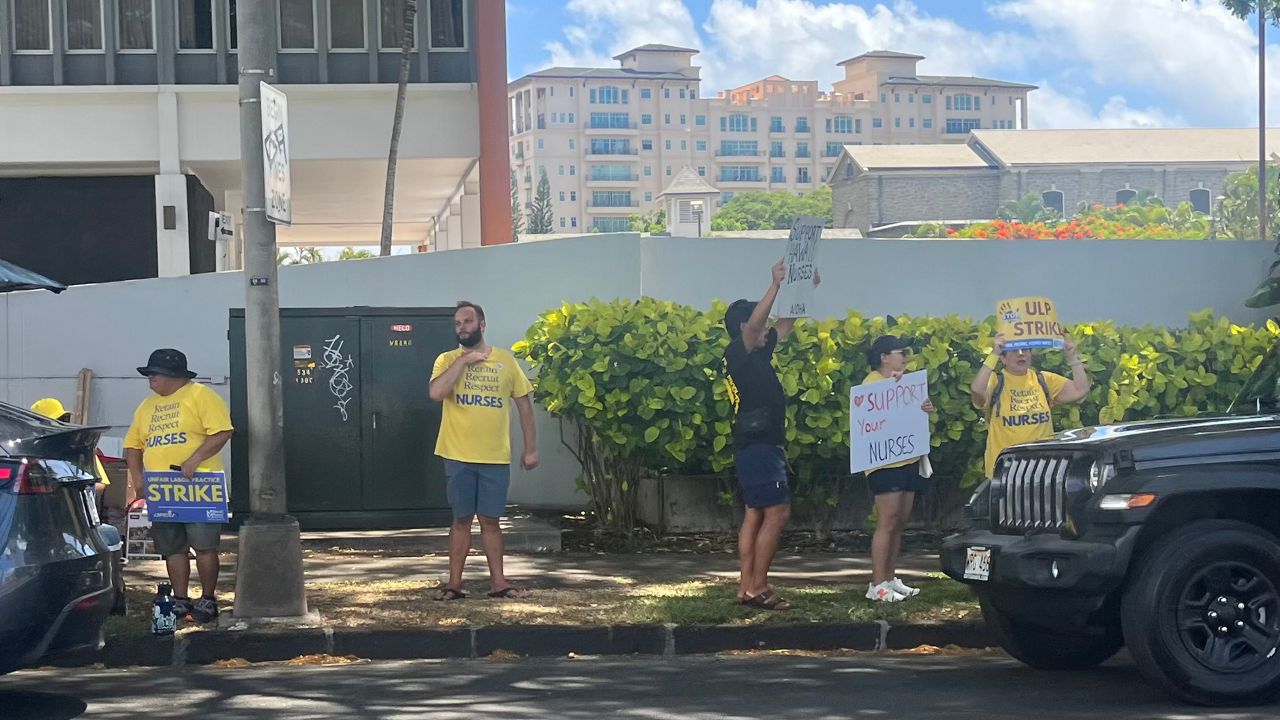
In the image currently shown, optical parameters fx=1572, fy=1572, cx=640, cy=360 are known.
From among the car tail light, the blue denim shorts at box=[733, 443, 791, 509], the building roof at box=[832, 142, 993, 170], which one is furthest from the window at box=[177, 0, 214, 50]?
the building roof at box=[832, 142, 993, 170]

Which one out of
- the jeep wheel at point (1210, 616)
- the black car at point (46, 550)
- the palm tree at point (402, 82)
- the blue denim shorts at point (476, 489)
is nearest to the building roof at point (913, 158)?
the palm tree at point (402, 82)

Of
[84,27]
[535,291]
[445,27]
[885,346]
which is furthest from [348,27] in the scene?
[885,346]

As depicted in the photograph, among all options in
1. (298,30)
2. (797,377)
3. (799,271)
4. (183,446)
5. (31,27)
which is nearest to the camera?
(183,446)

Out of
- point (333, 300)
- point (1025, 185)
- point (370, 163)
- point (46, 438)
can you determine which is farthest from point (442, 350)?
point (1025, 185)

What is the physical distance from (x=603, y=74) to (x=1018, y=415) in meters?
170

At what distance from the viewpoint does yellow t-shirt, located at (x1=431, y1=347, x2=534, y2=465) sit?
32.6 feet

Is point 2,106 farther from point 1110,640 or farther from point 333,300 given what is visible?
point 1110,640

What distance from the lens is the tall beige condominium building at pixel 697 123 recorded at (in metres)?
174

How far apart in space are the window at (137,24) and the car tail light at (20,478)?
1556 cm

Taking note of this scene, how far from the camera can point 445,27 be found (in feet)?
71.5

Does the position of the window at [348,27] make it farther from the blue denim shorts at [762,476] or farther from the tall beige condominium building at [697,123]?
the tall beige condominium building at [697,123]

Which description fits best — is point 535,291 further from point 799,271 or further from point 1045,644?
point 1045,644

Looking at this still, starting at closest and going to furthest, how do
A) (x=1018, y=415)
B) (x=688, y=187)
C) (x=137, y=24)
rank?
(x=1018, y=415) → (x=137, y=24) → (x=688, y=187)

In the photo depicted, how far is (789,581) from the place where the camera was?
1070cm
